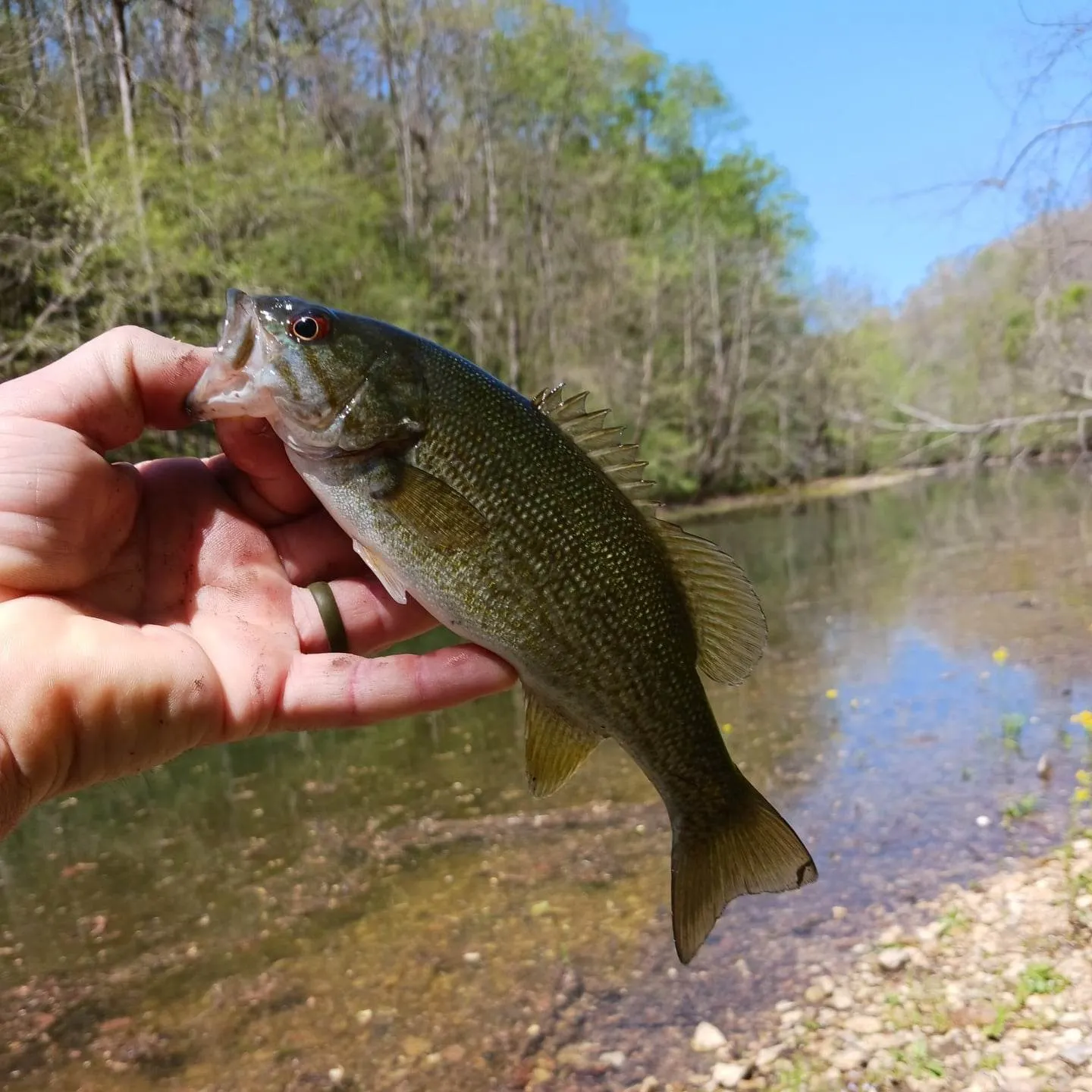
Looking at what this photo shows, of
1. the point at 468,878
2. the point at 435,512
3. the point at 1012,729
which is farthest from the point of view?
the point at 1012,729

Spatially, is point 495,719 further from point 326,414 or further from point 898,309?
point 898,309

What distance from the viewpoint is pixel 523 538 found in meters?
2.86

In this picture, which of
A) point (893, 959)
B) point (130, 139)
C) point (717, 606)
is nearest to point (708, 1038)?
point (893, 959)

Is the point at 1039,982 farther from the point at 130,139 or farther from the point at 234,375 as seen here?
the point at 130,139

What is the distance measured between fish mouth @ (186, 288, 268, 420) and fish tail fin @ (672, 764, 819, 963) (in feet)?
6.81

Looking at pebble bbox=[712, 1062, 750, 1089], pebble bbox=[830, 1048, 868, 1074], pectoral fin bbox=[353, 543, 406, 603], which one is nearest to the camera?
pectoral fin bbox=[353, 543, 406, 603]

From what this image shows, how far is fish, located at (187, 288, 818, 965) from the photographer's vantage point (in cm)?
286

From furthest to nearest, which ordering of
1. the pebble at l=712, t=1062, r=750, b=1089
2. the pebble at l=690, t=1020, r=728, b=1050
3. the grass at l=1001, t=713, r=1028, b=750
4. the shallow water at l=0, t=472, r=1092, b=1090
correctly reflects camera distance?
the grass at l=1001, t=713, r=1028, b=750 → the shallow water at l=0, t=472, r=1092, b=1090 → the pebble at l=690, t=1020, r=728, b=1050 → the pebble at l=712, t=1062, r=750, b=1089

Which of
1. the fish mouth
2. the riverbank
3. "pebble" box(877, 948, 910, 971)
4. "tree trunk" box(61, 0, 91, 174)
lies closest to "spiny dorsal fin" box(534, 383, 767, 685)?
the fish mouth

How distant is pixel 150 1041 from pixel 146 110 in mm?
23128

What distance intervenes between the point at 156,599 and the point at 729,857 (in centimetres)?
230

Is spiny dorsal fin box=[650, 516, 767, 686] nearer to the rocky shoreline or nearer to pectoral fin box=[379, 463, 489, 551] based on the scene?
pectoral fin box=[379, 463, 489, 551]

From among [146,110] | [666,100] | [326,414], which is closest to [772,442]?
[666,100]

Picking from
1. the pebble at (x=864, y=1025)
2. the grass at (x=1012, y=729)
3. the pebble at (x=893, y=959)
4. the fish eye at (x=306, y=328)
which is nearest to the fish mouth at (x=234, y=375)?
the fish eye at (x=306, y=328)
